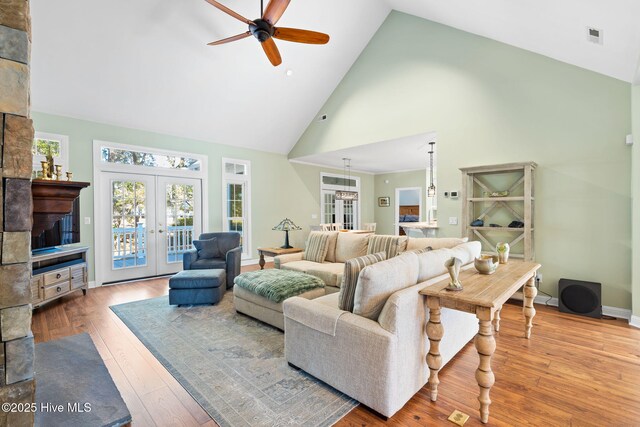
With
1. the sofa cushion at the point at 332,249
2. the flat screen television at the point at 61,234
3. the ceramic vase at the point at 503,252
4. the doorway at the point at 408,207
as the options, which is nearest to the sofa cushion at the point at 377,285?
the ceramic vase at the point at 503,252

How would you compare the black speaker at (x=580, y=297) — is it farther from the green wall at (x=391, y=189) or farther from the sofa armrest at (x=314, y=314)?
the green wall at (x=391, y=189)

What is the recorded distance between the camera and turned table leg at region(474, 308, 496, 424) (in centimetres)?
169

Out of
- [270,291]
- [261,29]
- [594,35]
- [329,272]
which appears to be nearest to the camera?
[594,35]

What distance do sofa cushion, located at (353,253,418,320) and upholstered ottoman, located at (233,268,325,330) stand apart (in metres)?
1.21

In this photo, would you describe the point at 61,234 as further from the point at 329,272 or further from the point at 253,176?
the point at 329,272

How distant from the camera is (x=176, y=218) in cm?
573

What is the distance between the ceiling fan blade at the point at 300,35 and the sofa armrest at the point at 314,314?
9.64 ft

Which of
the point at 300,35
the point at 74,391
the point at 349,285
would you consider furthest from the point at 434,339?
the point at 300,35

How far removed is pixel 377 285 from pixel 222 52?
456cm

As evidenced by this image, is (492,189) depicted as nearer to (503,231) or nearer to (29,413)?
(503,231)

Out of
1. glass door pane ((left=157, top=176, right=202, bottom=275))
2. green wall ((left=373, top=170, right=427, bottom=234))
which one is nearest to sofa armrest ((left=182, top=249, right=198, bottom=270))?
glass door pane ((left=157, top=176, right=202, bottom=275))

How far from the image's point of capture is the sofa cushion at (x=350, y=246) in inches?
167

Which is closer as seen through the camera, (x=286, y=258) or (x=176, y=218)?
(x=286, y=258)

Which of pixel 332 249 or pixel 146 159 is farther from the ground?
pixel 146 159
